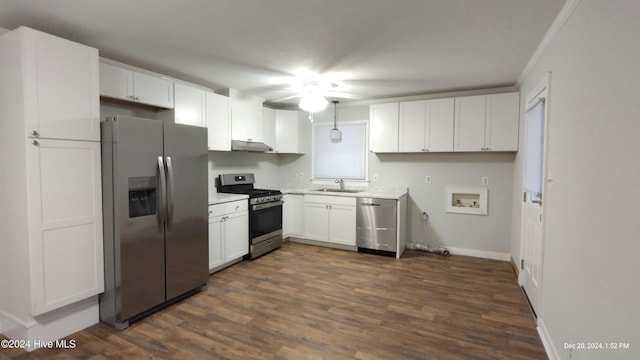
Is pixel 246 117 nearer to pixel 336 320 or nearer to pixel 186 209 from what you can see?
pixel 186 209

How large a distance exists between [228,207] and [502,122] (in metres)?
3.73

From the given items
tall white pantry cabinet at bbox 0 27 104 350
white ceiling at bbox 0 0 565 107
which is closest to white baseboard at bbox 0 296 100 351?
tall white pantry cabinet at bbox 0 27 104 350

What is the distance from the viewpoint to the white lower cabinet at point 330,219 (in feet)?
15.2

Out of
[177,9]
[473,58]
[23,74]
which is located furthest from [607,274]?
[23,74]

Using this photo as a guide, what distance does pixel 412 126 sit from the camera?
447 cm

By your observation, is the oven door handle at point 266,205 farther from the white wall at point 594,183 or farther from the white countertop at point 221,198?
the white wall at point 594,183

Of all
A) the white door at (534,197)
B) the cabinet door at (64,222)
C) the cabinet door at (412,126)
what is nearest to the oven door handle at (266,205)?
the cabinet door at (64,222)

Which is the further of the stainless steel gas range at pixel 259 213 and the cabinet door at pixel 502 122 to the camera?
the stainless steel gas range at pixel 259 213

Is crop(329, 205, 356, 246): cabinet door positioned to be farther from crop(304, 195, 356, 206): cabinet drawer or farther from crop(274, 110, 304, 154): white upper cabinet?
crop(274, 110, 304, 154): white upper cabinet

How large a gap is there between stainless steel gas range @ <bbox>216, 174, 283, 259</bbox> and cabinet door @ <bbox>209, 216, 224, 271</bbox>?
0.53 m

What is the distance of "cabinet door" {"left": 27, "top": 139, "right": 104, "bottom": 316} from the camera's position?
2.20 m

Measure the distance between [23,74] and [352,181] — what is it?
416cm

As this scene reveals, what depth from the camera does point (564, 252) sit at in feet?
6.38

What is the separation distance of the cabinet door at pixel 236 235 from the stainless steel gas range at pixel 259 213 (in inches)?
3.1
